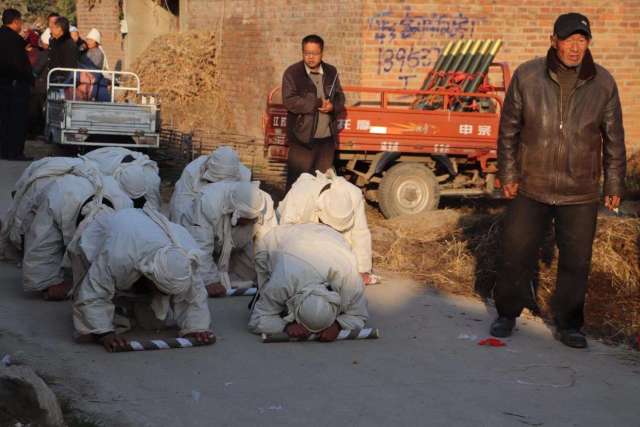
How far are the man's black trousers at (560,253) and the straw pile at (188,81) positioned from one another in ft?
46.0

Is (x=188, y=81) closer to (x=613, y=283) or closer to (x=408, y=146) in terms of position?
(x=408, y=146)

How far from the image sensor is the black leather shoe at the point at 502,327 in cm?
691

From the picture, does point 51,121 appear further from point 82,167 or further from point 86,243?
point 86,243

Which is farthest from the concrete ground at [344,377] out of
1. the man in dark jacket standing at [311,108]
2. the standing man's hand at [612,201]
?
the man in dark jacket standing at [311,108]

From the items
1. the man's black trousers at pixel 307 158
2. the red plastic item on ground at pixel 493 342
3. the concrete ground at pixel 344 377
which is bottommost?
the concrete ground at pixel 344 377

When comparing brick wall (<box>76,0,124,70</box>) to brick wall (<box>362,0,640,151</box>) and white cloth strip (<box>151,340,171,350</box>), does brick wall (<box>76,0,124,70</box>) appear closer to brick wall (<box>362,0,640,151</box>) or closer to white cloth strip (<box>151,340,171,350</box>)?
brick wall (<box>362,0,640,151</box>)

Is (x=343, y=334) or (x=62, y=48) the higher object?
(x=62, y=48)

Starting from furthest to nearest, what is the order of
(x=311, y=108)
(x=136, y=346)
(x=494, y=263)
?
(x=311, y=108) < (x=494, y=263) < (x=136, y=346)

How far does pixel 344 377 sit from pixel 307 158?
423 centimetres

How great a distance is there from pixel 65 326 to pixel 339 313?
182 centimetres

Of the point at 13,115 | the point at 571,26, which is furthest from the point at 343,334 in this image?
the point at 13,115

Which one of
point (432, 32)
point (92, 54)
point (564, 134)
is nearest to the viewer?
point (564, 134)

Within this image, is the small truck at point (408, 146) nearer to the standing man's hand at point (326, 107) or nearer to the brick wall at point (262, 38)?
the standing man's hand at point (326, 107)

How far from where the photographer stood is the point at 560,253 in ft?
22.2
